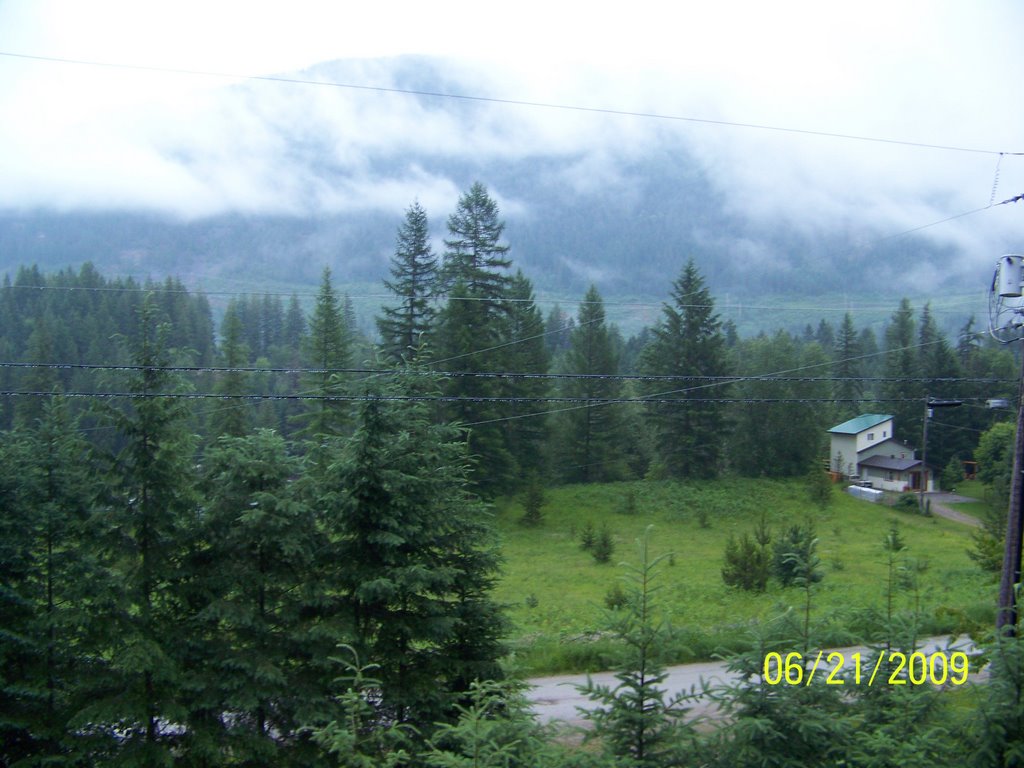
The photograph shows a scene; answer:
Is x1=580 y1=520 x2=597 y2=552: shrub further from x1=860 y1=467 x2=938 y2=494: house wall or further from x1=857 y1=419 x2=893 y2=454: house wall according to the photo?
x1=860 y1=467 x2=938 y2=494: house wall

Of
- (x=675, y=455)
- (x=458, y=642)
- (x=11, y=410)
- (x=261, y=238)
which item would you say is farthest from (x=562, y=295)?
(x=458, y=642)

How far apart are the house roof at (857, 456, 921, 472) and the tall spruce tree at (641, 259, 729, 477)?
25.4 ft

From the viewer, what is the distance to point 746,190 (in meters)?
89.6

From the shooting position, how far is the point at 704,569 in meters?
25.6

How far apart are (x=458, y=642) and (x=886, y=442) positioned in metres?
31.7

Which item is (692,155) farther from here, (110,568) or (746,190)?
(110,568)

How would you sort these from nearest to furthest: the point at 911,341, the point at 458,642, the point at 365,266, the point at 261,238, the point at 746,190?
the point at 458,642
the point at 911,341
the point at 365,266
the point at 261,238
the point at 746,190

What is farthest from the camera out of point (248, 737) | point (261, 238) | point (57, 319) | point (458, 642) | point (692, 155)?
point (692, 155)

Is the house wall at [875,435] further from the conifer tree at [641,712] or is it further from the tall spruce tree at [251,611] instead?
the conifer tree at [641,712]

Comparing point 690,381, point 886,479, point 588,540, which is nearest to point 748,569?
point 588,540

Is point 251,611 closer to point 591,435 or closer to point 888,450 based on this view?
point 591,435

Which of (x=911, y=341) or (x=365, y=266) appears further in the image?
(x=365, y=266)

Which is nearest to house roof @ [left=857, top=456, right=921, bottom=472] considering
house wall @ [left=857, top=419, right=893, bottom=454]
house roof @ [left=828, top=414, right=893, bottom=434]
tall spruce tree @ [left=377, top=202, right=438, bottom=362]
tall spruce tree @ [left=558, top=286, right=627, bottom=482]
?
house wall @ [left=857, top=419, right=893, bottom=454]

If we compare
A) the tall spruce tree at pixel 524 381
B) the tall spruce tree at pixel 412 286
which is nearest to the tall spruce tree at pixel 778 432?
the tall spruce tree at pixel 524 381
